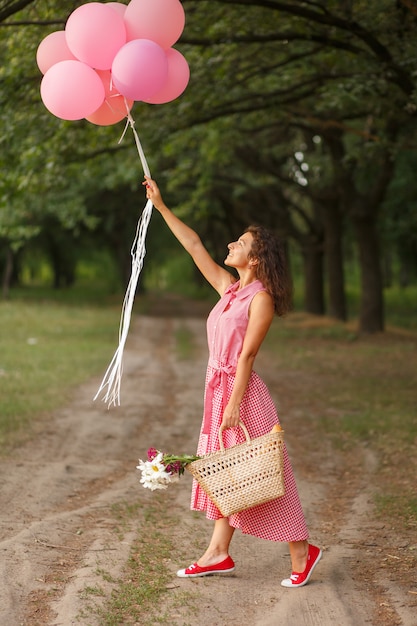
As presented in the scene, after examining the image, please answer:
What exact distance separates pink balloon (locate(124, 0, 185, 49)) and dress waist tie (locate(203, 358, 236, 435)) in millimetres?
2296

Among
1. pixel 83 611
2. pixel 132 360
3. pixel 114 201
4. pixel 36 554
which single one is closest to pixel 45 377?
pixel 132 360

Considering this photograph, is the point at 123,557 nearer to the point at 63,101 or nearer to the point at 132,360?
the point at 63,101

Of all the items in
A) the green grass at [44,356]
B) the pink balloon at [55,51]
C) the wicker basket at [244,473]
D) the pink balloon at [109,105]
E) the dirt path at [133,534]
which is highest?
the pink balloon at [55,51]

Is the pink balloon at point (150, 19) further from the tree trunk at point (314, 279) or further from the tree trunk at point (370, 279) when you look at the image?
the tree trunk at point (314, 279)

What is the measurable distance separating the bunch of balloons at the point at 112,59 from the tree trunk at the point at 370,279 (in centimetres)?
1592

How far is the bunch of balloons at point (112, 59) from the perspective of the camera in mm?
5344

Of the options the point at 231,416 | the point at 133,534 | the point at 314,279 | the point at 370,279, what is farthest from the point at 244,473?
the point at 314,279

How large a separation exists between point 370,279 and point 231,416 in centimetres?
1721

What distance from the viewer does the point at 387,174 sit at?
19.5 m

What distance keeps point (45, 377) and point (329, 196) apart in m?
12.0

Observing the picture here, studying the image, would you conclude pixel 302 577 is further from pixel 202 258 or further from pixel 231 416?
pixel 202 258

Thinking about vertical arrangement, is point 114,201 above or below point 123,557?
above

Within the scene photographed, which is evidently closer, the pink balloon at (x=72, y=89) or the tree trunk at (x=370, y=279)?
the pink balloon at (x=72, y=89)

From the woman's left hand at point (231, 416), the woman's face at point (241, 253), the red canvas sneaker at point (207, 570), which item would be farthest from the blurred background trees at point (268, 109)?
the red canvas sneaker at point (207, 570)
